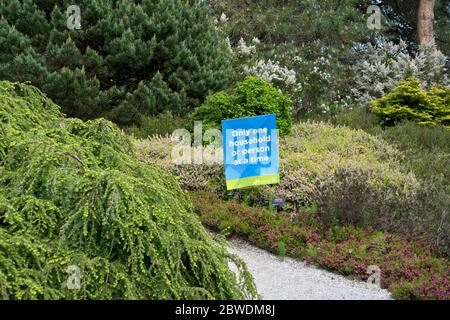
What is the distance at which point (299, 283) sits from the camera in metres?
5.52

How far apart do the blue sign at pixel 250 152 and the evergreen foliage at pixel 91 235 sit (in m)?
2.81

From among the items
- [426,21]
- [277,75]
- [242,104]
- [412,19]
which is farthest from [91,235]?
[412,19]

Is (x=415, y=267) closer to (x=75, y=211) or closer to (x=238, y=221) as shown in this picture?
(x=238, y=221)

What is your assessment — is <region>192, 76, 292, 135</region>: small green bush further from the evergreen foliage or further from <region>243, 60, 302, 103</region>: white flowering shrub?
the evergreen foliage

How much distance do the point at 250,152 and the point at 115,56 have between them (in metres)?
3.90

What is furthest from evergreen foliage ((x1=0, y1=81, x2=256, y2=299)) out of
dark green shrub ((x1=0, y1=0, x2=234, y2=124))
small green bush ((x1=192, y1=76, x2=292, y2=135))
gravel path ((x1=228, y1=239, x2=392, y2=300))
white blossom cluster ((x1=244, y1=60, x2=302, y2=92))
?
white blossom cluster ((x1=244, y1=60, x2=302, y2=92))

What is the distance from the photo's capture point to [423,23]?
15.6m

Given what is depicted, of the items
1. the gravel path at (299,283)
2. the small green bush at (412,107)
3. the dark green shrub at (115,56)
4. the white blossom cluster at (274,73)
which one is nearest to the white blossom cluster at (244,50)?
the white blossom cluster at (274,73)

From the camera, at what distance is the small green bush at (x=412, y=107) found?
10.7 metres

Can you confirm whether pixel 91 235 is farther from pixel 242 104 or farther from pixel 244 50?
pixel 244 50

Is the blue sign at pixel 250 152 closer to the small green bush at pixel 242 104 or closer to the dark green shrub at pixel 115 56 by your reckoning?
the small green bush at pixel 242 104

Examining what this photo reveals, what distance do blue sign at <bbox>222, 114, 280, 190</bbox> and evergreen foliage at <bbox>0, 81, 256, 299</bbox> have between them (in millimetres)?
2808

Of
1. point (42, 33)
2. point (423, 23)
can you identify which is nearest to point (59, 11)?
point (42, 33)

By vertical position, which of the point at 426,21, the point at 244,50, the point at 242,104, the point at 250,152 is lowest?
the point at 250,152
